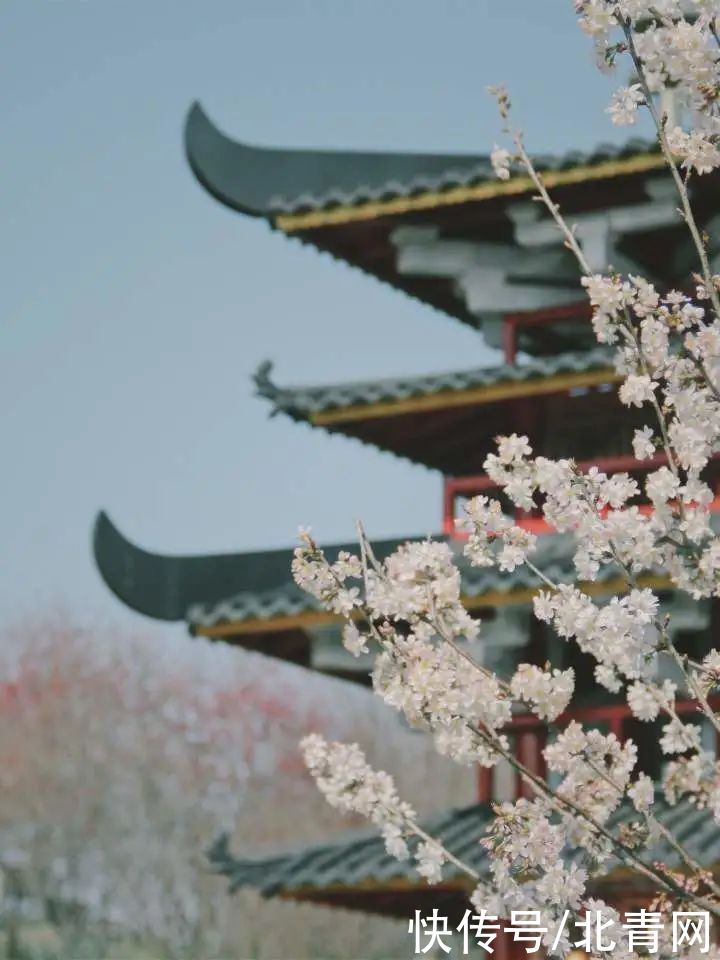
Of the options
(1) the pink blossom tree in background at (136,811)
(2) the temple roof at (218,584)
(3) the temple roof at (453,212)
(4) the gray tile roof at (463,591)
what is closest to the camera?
(4) the gray tile roof at (463,591)

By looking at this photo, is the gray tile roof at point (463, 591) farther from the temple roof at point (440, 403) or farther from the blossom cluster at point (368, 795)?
the blossom cluster at point (368, 795)

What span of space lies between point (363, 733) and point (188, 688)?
480 cm

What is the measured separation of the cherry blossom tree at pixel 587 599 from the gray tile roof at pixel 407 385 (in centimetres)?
638

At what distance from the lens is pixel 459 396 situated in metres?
12.7

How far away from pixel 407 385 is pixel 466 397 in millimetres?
467

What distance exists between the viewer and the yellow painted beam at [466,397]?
12164 millimetres

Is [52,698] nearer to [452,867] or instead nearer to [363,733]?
[363,733]

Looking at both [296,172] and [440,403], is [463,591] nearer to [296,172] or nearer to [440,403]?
[440,403]

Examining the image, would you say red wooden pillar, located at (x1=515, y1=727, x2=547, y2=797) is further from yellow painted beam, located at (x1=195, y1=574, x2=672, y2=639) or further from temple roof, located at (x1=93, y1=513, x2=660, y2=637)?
temple roof, located at (x1=93, y1=513, x2=660, y2=637)

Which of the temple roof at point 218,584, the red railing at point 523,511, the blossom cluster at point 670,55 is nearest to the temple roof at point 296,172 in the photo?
the red railing at point 523,511

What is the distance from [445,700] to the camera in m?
5.26

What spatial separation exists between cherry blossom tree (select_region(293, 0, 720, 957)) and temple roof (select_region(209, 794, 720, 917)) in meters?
5.62

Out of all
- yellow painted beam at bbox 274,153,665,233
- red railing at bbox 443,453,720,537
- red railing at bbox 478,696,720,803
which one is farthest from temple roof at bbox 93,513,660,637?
yellow painted beam at bbox 274,153,665,233

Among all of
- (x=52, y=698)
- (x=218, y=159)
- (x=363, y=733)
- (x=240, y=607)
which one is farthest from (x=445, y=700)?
(x=363, y=733)
